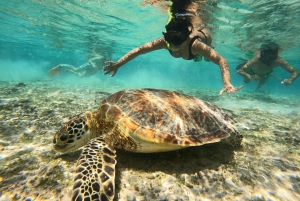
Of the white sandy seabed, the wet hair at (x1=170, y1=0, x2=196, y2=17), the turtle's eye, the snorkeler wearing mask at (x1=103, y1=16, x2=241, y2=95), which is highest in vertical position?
the wet hair at (x1=170, y1=0, x2=196, y2=17)

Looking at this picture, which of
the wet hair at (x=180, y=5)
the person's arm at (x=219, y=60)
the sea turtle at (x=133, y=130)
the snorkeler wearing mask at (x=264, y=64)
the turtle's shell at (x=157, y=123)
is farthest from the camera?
the snorkeler wearing mask at (x=264, y=64)

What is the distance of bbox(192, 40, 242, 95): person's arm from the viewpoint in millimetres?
3650

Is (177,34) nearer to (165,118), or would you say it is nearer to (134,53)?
(134,53)

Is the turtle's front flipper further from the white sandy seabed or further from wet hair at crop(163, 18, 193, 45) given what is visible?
wet hair at crop(163, 18, 193, 45)

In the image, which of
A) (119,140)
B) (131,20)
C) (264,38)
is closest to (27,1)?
(131,20)

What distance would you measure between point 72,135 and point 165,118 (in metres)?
1.54

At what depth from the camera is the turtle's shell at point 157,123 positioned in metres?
2.31

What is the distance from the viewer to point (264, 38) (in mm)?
16547

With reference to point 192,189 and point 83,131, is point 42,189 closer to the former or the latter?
point 83,131

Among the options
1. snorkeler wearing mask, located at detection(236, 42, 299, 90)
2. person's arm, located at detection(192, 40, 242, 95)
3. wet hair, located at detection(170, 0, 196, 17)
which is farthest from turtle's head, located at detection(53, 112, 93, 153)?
snorkeler wearing mask, located at detection(236, 42, 299, 90)

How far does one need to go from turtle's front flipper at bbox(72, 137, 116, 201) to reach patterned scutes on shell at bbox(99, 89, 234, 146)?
0.51 m

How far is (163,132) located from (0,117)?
434 cm

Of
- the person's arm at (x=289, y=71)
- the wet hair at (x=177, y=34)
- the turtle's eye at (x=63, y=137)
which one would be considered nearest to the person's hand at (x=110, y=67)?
the wet hair at (x=177, y=34)

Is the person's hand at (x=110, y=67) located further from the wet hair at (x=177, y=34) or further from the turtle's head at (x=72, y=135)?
the turtle's head at (x=72, y=135)
